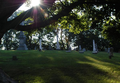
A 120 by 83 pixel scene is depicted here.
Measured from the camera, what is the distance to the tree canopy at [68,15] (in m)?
7.62

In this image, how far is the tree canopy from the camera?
25.0ft

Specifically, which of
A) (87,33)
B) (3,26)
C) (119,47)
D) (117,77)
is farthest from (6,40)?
(117,77)

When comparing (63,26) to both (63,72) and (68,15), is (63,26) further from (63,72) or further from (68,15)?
(63,72)

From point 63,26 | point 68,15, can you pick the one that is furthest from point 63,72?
point 63,26

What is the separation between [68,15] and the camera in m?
10.1

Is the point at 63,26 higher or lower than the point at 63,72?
higher

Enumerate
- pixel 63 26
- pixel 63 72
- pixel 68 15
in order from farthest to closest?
pixel 63 26
pixel 68 15
pixel 63 72

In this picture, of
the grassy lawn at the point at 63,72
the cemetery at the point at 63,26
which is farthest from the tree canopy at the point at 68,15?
the grassy lawn at the point at 63,72

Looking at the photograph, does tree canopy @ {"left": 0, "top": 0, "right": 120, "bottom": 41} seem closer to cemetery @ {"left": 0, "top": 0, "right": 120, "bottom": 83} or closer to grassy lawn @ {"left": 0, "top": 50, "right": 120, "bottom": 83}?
cemetery @ {"left": 0, "top": 0, "right": 120, "bottom": 83}

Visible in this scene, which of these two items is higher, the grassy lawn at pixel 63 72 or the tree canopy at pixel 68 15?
the tree canopy at pixel 68 15

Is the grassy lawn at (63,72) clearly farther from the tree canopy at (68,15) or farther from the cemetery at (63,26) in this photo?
the tree canopy at (68,15)

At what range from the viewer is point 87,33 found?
49.8m

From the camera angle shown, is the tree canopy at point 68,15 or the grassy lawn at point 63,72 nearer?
the grassy lawn at point 63,72

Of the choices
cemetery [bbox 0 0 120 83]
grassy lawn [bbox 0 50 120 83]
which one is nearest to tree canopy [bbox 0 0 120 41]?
cemetery [bbox 0 0 120 83]
